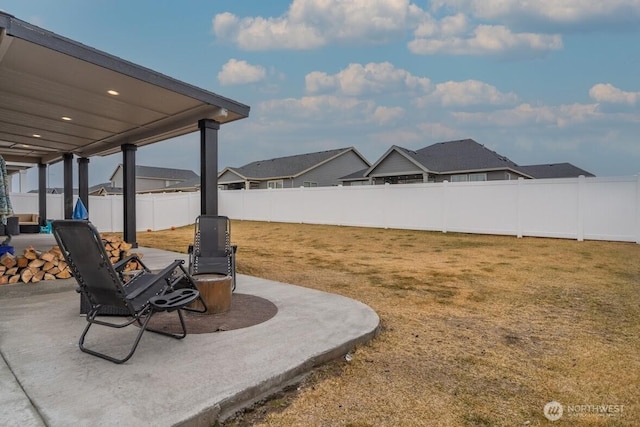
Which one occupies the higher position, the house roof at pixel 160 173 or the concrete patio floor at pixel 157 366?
the house roof at pixel 160 173

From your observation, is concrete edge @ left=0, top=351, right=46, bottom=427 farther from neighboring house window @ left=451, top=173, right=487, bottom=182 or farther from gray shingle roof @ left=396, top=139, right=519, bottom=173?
neighboring house window @ left=451, top=173, right=487, bottom=182

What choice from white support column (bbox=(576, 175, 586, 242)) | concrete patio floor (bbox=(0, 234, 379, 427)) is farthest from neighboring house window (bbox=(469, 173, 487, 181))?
concrete patio floor (bbox=(0, 234, 379, 427))

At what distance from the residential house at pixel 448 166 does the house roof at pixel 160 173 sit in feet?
68.0

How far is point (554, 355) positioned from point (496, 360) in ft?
1.92

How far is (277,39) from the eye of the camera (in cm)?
1864

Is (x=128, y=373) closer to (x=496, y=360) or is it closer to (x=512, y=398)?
Answer: (x=512, y=398)

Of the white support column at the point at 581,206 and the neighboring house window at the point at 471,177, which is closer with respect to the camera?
the white support column at the point at 581,206

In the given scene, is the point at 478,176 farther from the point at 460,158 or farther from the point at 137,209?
the point at 137,209

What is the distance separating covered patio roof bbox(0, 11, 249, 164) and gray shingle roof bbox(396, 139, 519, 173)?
628 inches

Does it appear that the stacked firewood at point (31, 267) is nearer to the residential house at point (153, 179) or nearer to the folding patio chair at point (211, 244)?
the folding patio chair at point (211, 244)

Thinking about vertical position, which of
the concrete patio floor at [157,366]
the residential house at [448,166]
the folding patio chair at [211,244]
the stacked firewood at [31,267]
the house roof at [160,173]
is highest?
the house roof at [160,173]

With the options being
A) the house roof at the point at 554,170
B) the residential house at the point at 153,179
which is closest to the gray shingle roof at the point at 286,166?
the residential house at the point at 153,179

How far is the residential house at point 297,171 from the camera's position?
85.9ft

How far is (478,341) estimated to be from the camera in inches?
142
